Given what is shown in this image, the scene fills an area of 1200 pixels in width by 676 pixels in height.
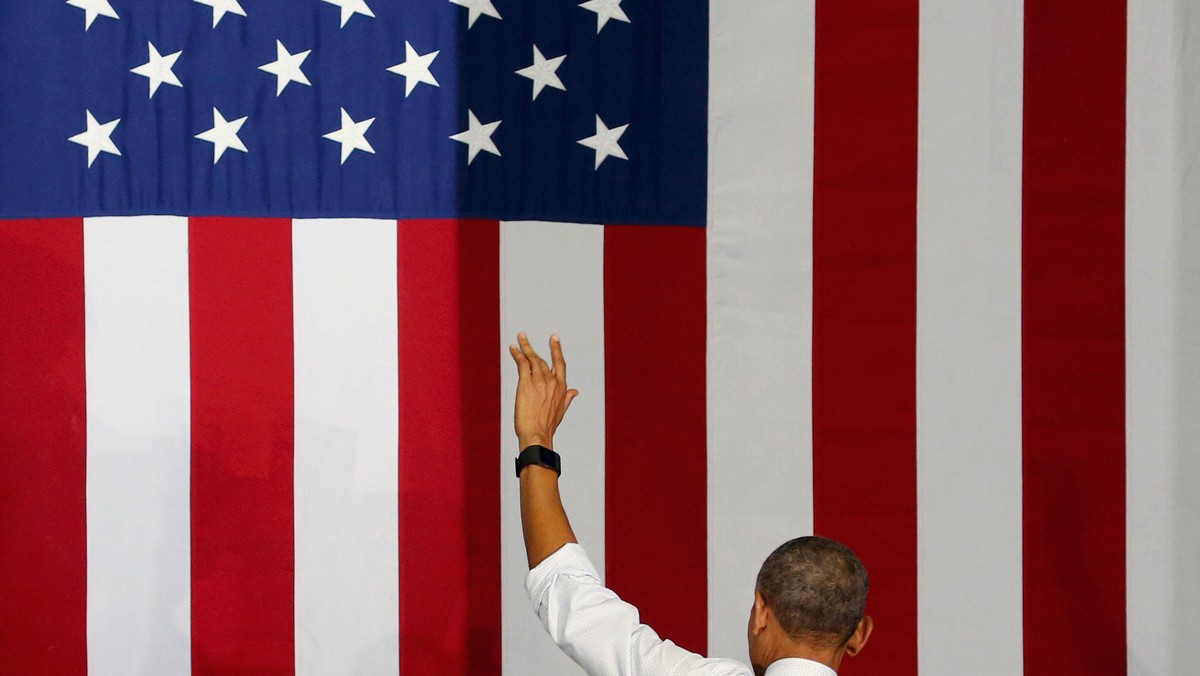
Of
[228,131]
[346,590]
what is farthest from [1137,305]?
[228,131]

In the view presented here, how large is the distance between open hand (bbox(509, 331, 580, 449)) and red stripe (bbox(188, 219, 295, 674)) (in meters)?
1.41

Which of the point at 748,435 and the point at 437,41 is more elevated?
the point at 437,41

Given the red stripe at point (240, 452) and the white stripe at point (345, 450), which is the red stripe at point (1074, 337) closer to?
the white stripe at point (345, 450)

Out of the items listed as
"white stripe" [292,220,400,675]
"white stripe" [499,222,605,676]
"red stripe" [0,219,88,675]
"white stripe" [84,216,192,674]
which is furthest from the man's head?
"red stripe" [0,219,88,675]

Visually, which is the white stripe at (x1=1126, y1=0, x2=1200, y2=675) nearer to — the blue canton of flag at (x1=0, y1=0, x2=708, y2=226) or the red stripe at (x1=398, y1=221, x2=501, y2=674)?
the blue canton of flag at (x1=0, y1=0, x2=708, y2=226)

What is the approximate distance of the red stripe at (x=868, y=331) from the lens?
3.13 m

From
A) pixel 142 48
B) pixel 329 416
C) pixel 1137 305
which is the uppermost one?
pixel 142 48

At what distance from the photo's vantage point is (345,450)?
299 centimetres

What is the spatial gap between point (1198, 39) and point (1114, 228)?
568 millimetres

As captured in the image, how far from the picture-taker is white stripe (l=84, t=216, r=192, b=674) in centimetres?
292

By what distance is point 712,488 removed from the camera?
311 centimetres

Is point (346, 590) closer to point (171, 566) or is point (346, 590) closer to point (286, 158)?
point (171, 566)

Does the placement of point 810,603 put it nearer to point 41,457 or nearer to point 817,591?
point 817,591

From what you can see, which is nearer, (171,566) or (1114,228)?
(171,566)
